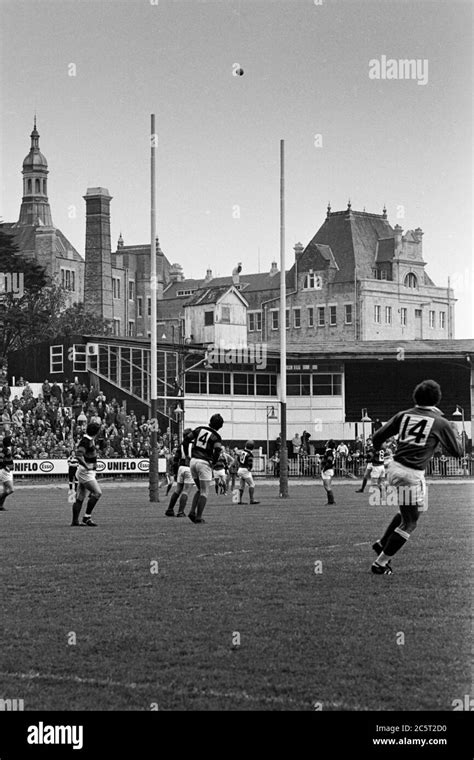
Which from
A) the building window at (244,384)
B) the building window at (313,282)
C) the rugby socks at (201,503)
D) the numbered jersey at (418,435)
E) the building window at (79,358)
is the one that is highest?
the building window at (313,282)

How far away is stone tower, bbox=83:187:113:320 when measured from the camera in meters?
129

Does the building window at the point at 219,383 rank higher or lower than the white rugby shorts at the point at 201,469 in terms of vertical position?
higher

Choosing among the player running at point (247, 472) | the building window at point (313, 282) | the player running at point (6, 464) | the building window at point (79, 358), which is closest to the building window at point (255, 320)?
the building window at point (313, 282)

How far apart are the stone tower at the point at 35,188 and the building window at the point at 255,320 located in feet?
155

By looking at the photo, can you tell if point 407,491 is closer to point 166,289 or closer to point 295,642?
point 295,642

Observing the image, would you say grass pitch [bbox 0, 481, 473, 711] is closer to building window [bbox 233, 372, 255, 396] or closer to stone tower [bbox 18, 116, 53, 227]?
building window [bbox 233, 372, 255, 396]

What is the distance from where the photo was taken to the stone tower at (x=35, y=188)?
171750mm

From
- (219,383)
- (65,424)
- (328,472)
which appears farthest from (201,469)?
(219,383)

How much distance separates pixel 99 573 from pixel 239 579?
183 centimetres

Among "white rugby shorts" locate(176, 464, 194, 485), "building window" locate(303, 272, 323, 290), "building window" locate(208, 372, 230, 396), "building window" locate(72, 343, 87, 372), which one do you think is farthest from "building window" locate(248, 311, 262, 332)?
"white rugby shorts" locate(176, 464, 194, 485)

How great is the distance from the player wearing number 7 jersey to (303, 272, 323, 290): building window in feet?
371

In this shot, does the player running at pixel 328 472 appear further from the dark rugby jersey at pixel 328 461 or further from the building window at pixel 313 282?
the building window at pixel 313 282

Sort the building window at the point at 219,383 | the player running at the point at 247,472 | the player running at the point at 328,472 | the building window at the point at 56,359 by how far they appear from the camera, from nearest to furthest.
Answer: the player running at the point at 328,472, the player running at the point at 247,472, the building window at the point at 56,359, the building window at the point at 219,383

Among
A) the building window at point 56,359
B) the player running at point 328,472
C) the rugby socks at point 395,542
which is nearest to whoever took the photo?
the rugby socks at point 395,542
